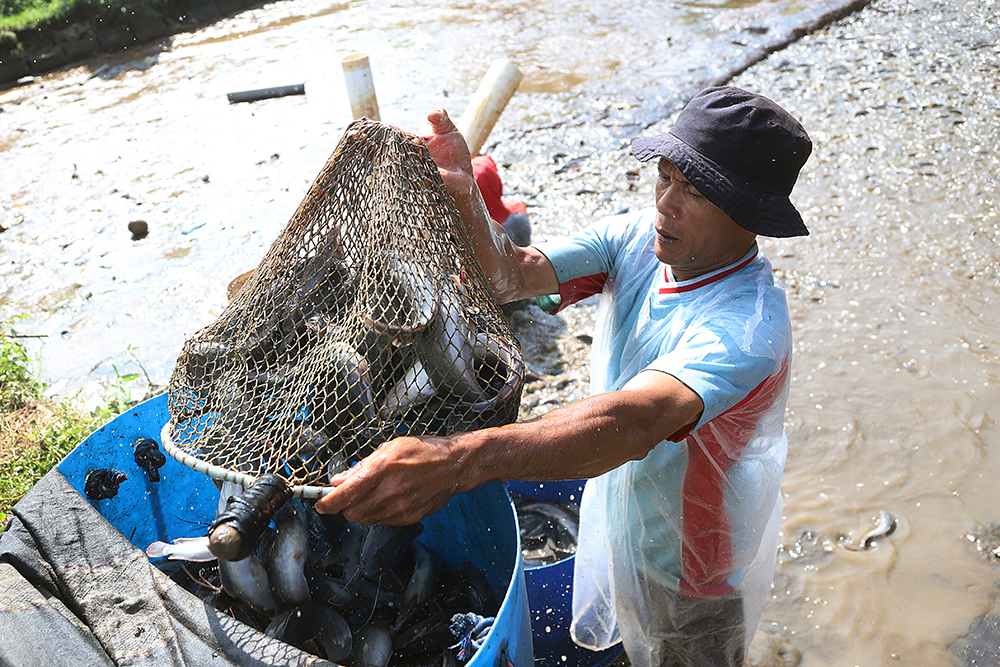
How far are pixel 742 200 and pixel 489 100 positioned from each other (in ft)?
7.26

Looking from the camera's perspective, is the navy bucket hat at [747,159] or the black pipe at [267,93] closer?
the navy bucket hat at [747,159]

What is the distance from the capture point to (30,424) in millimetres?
3951

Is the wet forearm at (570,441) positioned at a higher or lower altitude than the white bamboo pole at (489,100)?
lower

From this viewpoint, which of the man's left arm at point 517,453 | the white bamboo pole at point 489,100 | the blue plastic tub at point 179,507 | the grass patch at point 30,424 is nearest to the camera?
the man's left arm at point 517,453

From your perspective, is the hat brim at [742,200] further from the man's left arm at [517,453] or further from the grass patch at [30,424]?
the grass patch at [30,424]

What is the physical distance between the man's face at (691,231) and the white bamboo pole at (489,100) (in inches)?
74.0

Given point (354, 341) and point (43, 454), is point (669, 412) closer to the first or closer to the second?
point (354, 341)

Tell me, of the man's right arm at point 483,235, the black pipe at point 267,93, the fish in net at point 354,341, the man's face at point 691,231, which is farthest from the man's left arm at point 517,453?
the black pipe at point 267,93

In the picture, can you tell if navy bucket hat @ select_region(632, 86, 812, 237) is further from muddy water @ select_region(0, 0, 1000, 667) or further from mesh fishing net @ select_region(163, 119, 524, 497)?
muddy water @ select_region(0, 0, 1000, 667)

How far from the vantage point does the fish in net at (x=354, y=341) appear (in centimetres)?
191

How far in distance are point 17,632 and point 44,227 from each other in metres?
6.18

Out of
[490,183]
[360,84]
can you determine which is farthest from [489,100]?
[360,84]

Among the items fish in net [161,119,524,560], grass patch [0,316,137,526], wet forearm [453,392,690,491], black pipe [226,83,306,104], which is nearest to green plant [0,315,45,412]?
grass patch [0,316,137,526]

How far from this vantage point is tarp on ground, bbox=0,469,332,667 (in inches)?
64.5
